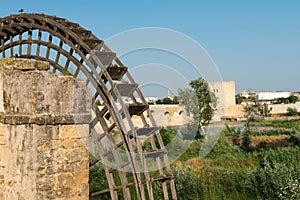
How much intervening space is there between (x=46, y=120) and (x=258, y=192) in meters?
8.28

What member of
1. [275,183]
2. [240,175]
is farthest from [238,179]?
[275,183]

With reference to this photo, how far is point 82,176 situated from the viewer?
443 cm

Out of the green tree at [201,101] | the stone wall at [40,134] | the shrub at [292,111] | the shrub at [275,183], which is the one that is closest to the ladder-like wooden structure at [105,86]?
the stone wall at [40,134]

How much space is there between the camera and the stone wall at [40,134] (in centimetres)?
409

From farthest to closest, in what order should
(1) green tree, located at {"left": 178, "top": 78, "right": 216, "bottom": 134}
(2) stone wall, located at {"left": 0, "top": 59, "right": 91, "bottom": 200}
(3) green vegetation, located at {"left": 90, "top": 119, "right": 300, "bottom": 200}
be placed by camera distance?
1. (1) green tree, located at {"left": 178, "top": 78, "right": 216, "bottom": 134}
2. (3) green vegetation, located at {"left": 90, "top": 119, "right": 300, "bottom": 200}
3. (2) stone wall, located at {"left": 0, "top": 59, "right": 91, "bottom": 200}

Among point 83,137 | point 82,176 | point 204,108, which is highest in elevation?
point 204,108

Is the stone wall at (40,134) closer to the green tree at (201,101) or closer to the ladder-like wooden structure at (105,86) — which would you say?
the ladder-like wooden structure at (105,86)


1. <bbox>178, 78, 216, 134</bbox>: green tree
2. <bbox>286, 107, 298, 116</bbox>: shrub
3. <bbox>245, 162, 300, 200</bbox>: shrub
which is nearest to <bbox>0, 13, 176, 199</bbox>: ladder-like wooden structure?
<bbox>245, 162, 300, 200</bbox>: shrub

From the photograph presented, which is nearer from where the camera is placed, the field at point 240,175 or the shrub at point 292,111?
the field at point 240,175

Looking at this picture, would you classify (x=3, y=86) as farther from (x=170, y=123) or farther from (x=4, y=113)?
(x=170, y=123)

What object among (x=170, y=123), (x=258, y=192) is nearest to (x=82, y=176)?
(x=258, y=192)

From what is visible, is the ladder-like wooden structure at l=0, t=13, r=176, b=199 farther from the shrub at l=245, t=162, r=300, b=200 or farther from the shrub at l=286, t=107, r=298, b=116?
the shrub at l=286, t=107, r=298, b=116

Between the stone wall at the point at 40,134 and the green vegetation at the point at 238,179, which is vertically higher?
the stone wall at the point at 40,134

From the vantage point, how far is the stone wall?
4.09 meters
